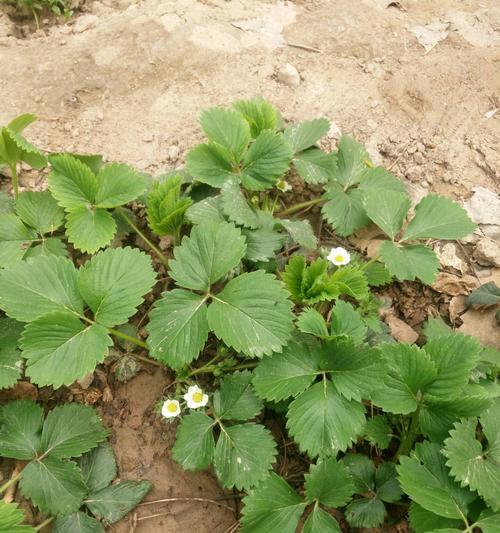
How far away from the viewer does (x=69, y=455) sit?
196cm

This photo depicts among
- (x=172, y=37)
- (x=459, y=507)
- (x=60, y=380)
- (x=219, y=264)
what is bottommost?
(x=459, y=507)

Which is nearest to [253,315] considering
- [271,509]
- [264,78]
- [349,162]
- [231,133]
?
[271,509]

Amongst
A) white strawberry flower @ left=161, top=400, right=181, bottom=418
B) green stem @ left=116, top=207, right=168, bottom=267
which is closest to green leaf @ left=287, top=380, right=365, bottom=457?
white strawberry flower @ left=161, top=400, right=181, bottom=418

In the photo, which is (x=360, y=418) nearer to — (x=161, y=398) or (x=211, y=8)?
(x=161, y=398)

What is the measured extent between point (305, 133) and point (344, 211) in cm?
46

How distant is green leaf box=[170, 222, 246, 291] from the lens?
2.00 metres

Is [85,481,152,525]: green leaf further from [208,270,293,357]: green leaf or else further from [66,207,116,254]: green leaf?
[66,207,116,254]: green leaf

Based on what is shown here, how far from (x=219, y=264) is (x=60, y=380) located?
28.2 inches

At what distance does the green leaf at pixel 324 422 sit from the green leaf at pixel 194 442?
342mm

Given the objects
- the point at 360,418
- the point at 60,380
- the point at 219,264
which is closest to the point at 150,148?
the point at 219,264

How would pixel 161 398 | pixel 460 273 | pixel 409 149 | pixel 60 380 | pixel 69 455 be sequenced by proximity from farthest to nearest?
pixel 409 149 < pixel 460 273 < pixel 161 398 < pixel 69 455 < pixel 60 380

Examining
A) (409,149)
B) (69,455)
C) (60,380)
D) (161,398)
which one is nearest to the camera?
(60,380)

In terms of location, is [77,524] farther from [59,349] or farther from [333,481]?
[333,481]

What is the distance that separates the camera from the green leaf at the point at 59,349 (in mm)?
1799
